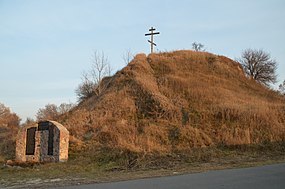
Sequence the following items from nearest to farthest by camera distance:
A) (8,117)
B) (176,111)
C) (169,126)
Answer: (169,126) < (176,111) < (8,117)

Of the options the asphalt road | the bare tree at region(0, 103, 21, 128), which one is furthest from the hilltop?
the bare tree at region(0, 103, 21, 128)

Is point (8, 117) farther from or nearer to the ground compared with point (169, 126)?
farther from the ground

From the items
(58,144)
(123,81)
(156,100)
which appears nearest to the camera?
(58,144)

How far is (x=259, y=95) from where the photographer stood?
32344 millimetres

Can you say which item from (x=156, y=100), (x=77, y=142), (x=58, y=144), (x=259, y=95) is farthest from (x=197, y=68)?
(x=58, y=144)

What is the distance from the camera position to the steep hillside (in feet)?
73.2

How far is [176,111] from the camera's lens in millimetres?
25750

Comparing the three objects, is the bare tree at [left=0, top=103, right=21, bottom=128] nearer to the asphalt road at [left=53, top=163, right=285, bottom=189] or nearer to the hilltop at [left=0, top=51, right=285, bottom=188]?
the hilltop at [left=0, top=51, right=285, bottom=188]

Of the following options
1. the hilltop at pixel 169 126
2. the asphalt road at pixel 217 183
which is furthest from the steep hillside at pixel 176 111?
the asphalt road at pixel 217 183

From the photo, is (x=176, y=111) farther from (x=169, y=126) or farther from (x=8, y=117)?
(x=8, y=117)

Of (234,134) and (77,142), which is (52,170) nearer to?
(77,142)

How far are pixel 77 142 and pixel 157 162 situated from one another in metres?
6.78

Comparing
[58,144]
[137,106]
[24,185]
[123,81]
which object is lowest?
[24,185]

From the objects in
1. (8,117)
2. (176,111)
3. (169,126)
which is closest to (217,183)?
(169,126)
